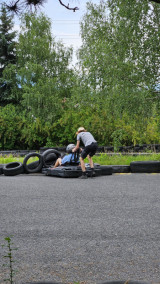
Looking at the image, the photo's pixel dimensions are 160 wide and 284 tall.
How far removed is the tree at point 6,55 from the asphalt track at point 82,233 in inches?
1144

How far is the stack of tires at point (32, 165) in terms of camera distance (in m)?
11.6

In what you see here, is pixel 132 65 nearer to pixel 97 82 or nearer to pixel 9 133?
pixel 97 82

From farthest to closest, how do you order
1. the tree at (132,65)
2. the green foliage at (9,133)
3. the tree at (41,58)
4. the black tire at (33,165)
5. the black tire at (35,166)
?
the tree at (41,58), the green foliage at (9,133), the tree at (132,65), the black tire at (33,165), the black tire at (35,166)

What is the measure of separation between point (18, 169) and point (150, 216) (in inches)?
283

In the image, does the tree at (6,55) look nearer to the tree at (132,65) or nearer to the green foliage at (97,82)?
the green foliage at (97,82)

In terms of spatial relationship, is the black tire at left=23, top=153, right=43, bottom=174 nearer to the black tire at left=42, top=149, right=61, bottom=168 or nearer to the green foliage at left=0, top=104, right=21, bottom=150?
the black tire at left=42, top=149, right=61, bottom=168

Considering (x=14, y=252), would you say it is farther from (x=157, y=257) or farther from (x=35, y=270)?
(x=157, y=257)

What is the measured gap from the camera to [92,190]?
7.84 metres

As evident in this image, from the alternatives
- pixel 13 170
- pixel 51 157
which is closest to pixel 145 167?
pixel 51 157

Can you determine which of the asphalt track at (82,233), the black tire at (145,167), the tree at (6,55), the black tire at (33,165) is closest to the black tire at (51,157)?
the black tire at (33,165)

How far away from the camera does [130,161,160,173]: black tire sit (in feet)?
38.6

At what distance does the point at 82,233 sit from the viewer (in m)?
4.24

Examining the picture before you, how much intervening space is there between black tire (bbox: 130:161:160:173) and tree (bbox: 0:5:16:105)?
2510 centimetres

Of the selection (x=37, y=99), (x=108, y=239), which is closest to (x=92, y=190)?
(x=108, y=239)
